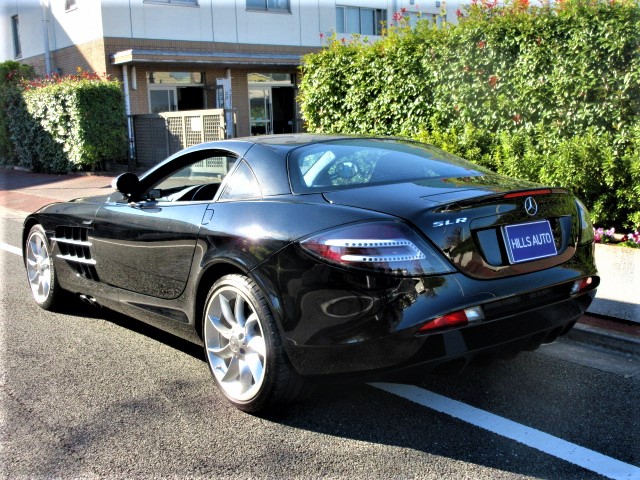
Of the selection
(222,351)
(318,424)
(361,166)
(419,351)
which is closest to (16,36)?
(361,166)

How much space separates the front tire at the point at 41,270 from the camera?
5660 millimetres

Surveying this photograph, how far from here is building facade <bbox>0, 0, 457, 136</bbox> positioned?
22.3 m

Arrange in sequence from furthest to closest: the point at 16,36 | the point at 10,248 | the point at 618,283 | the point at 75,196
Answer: the point at 16,36, the point at 75,196, the point at 10,248, the point at 618,283

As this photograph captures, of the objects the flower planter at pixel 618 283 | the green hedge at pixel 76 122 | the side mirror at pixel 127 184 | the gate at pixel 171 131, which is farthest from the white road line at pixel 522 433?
the green hedge at pixel 76 122

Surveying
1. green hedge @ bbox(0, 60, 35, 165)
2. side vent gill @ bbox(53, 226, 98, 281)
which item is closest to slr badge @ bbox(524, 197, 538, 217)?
side vent gill @ bbox(53, 226, 98, 281)

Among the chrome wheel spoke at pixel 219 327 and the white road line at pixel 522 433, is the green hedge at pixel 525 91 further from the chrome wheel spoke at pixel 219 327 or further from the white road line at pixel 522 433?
the chrome wheel spoke at pixel 219 327

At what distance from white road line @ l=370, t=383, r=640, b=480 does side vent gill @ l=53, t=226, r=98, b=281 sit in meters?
2.40

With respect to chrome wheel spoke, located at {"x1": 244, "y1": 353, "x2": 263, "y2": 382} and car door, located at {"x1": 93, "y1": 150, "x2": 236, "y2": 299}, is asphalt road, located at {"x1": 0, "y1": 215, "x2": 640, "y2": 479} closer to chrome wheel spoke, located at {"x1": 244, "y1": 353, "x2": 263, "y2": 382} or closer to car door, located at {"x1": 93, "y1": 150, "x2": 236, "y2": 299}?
chrome wheel spoke, located at {"x1": 244, "y1": 353, "x2": 263, "y2": 382}

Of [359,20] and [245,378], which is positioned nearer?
[245,378]

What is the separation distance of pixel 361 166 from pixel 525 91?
4724 mm

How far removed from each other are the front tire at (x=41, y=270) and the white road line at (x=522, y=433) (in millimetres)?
3079

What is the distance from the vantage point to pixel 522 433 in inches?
132

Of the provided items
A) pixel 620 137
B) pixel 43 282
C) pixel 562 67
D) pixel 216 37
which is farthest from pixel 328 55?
pixel 216 37

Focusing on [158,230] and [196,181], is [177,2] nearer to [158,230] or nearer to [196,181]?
[196,181]
